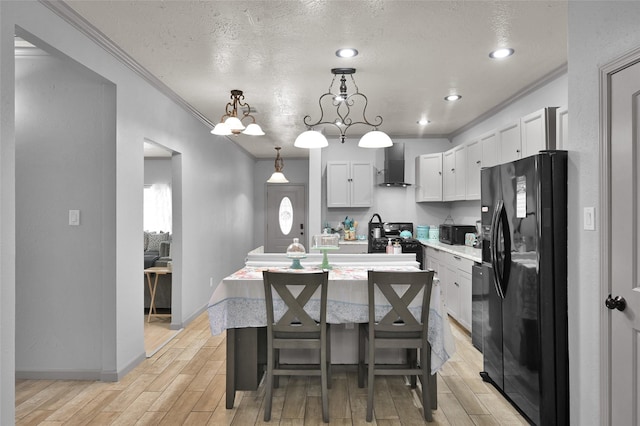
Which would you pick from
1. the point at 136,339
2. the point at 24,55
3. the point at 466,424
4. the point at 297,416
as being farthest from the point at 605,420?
the point at 24,55

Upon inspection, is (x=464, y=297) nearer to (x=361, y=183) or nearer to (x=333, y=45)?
Result: (x=361, y=183)

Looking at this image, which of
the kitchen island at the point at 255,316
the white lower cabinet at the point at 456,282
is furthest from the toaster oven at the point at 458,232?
the kitchen island at the point at 255,316

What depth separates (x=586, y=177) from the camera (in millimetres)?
2242

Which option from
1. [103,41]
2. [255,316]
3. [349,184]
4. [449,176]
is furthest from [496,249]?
[349,184]

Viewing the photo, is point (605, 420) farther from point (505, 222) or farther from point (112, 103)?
point (112, 103)

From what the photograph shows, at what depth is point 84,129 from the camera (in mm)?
3473

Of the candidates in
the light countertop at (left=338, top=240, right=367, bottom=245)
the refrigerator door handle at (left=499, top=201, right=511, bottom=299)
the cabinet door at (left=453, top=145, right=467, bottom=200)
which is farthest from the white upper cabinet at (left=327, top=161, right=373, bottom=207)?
the refrigerator door handle at (left=499, top=201, right=511, bottom=299)

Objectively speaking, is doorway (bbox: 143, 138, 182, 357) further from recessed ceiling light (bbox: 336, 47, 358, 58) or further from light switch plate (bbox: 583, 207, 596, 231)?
light switch plate (bbox: 583, 207, 596, 231)

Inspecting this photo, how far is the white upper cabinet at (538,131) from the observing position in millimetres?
3822

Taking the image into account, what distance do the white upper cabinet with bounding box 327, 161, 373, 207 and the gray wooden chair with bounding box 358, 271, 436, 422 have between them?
13.1 feet

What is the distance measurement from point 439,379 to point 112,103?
3.41 m

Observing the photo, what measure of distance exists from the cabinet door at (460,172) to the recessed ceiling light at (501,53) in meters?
2.30

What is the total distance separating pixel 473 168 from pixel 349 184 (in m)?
1.94

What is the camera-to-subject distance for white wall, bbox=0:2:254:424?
2293 millimetres
